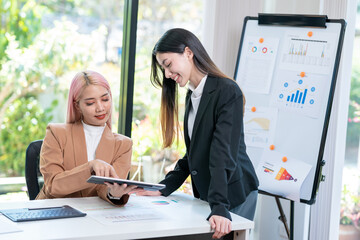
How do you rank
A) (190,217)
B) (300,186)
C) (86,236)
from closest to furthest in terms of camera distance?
1. (86,236)
2. (190,217)
3. (300,186)

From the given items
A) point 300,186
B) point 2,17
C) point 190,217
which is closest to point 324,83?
point 300,186

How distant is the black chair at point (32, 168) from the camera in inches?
82.8

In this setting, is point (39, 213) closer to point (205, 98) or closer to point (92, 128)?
point (92, 128)

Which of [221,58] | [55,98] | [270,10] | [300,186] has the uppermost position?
[270,10]

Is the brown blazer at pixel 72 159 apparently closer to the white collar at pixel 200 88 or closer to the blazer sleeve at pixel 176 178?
the blazer sleeve at pixel 176 178

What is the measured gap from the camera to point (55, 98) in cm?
316

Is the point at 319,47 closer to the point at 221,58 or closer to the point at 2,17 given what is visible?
the point at 221,58

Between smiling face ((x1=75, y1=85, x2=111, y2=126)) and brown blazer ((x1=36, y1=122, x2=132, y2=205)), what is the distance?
0.21 feet

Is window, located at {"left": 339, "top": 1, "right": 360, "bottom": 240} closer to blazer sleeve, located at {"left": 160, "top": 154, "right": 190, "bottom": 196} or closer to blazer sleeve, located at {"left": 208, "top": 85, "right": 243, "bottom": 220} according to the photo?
blazer sleeve, located at {"left": 160, "top": 154, "right": 190, "bottom": 196}

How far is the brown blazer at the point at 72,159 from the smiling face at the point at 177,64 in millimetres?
400

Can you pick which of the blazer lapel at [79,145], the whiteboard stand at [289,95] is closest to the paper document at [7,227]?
the blazer lapel at [79,145]

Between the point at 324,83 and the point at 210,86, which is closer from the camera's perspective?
the point at 210,86

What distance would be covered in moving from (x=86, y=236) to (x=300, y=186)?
1459 mm

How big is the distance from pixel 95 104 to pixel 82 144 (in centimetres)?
17
